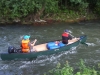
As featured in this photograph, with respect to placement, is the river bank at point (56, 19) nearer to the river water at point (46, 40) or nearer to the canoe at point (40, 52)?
the river water at point (46, 40)

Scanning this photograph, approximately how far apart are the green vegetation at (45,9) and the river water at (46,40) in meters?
1.08

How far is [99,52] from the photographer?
12992 mm

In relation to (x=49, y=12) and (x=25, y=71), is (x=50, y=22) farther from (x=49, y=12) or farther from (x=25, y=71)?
(x=25, y=71)

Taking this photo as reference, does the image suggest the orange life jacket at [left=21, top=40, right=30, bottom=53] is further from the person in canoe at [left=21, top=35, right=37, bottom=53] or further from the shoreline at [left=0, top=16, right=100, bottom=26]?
the shoreline at [left=0, top=16, right=100, bottom=26]

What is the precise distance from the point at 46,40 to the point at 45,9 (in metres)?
4.36

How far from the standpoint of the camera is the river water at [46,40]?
11.2 meters

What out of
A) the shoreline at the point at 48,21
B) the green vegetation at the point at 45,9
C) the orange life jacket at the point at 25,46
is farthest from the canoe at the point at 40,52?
the green vegetation at the point at 45,9

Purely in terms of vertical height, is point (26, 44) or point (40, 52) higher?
point (26, 44)

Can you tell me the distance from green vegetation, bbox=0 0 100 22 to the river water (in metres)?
1.08

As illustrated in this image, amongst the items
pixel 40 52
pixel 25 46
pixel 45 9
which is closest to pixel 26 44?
pixel 25 46

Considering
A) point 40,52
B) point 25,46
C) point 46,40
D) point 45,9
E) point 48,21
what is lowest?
point 46,40

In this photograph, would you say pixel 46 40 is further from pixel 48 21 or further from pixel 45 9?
pixel 45 9

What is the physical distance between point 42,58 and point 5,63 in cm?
186

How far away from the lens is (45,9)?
18359 millimetres
